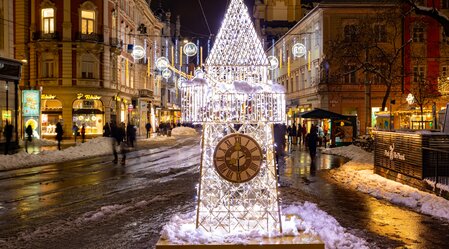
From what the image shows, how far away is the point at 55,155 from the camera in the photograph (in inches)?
1003

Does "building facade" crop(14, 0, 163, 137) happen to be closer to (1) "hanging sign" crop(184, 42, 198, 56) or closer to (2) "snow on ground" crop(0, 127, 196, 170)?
(2) "snow on ground" crop(0, 127, 196, 170)

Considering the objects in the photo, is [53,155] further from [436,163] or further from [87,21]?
[87,21]

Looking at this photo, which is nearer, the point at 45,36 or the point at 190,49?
the point at 190,49

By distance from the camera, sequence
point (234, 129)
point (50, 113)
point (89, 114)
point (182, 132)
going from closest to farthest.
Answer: point (234, 129) < point (50, 113) < point (89, 114) < point (182, 132)

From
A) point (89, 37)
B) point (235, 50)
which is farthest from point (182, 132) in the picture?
point (235, 50)

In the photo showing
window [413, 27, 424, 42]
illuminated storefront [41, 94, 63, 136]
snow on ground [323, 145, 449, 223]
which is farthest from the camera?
window [413, 27, 424, 42]

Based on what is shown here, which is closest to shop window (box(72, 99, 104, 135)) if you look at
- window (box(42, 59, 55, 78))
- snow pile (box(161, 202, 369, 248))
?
window (box(42, 59, 55, 78))

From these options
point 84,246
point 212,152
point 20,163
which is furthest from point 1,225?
point 20,163

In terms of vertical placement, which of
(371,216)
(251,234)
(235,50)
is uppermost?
(235,50)

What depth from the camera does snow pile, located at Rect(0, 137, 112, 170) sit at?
72.3 feet

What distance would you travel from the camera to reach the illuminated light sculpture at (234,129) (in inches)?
265

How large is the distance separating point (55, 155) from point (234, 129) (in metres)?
20.6

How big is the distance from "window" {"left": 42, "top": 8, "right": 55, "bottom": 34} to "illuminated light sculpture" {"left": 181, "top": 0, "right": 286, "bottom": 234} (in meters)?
41.2

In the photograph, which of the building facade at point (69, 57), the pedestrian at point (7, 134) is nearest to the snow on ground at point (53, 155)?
the pedestrian at point (7, 134)
